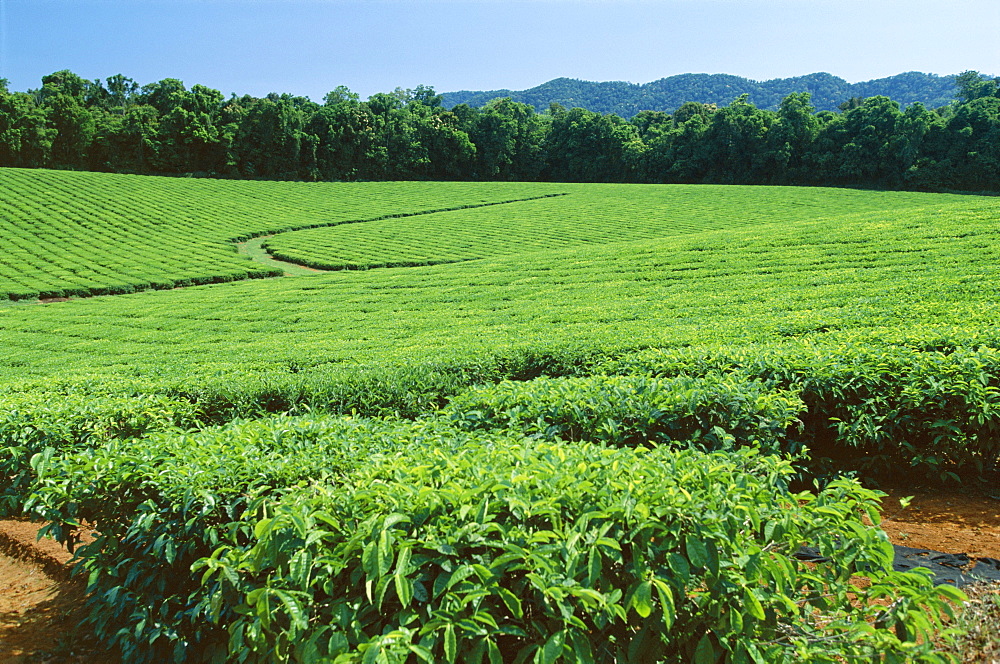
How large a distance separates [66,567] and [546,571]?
4.37 meters

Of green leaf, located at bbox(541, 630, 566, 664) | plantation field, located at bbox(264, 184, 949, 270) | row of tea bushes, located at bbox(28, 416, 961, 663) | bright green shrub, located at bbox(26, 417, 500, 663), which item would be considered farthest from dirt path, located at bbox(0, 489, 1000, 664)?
plantation field, located at bbox(264, 184, 949, 270)

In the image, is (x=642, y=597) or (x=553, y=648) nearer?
(x=553, y=648)

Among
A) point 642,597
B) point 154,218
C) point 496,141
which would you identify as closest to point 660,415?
point 642,597

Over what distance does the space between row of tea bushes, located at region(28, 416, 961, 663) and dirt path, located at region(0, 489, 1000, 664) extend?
1.09m

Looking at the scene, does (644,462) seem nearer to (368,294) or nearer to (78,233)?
(368,294)

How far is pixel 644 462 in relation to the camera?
10.5ft

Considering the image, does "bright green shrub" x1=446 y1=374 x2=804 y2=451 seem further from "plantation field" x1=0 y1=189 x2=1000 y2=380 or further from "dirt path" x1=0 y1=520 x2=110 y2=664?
"plantation field" x1=0 y1=189 x2=1000 y2=380

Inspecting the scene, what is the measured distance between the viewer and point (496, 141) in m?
87.2

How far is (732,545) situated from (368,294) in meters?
19.1

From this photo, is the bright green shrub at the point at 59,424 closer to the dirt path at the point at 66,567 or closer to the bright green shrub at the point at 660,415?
the dirt path at the point at 66,567

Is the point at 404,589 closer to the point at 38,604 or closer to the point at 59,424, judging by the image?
the point at 38,604

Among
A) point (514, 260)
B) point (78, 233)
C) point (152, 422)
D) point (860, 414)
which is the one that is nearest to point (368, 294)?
point (514, 260)

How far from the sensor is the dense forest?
62500 millimetres

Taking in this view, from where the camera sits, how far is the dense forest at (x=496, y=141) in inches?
2461
